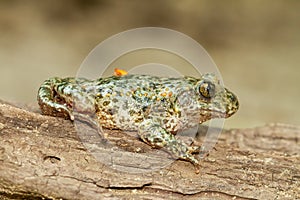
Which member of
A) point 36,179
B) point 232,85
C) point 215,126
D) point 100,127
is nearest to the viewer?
point 36,179

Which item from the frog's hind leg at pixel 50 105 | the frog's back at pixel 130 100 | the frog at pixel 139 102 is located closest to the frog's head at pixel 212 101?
the frog at pixel 139 102

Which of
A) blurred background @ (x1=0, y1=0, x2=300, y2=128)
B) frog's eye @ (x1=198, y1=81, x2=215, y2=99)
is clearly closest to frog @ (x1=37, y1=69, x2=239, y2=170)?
frog's eye @ (x1=198, y1=81, x2=215, y2=99)

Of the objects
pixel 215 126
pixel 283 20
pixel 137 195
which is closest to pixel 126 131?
pixel 137 195

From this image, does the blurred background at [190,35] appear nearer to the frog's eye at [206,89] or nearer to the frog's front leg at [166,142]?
the frog's eye at [206,89]

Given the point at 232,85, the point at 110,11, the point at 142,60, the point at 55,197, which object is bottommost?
the point at 55,197

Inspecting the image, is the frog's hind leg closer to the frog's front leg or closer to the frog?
the frog

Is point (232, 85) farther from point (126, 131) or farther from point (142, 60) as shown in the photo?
point (126, 131)

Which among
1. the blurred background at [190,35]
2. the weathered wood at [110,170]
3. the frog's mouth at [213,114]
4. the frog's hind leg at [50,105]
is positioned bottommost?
the weathered wood at [110,170]

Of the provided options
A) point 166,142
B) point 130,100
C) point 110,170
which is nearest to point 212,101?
point 166,142
